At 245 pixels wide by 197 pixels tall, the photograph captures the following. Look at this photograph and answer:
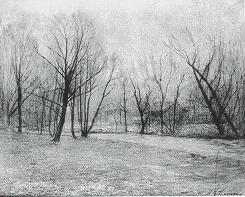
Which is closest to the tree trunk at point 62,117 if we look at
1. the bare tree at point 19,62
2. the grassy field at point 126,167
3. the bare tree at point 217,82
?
the grassy field at point 126,167

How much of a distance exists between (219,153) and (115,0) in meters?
2.01

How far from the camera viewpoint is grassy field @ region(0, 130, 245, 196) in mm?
3268

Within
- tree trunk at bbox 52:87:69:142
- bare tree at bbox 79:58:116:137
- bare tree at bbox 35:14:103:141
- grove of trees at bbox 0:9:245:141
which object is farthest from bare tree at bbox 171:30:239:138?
tree trunk at bbox 52:87:69:142

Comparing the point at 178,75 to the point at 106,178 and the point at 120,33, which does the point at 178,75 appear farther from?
the point at 106,178

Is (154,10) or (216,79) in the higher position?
(154,10)

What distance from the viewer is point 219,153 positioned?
3.36 meters

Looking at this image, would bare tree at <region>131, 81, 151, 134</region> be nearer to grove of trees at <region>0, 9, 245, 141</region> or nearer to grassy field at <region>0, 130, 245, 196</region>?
grove of trees at <region>0, 9, 245, 141</region>

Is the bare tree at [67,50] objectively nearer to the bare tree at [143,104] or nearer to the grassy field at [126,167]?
the grassy field at [126,167]

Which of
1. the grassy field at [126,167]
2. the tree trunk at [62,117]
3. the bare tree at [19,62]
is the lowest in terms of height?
the grassy field at [126,167]

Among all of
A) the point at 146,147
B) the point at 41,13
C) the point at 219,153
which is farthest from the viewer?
the point at 41,13

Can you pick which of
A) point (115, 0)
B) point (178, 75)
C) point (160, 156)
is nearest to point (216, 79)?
point (178, 75)

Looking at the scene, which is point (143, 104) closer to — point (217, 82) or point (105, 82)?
point (105, 82)

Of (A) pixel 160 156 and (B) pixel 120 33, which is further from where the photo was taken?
(B) pixel 120 33

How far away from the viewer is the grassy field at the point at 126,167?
327cm
